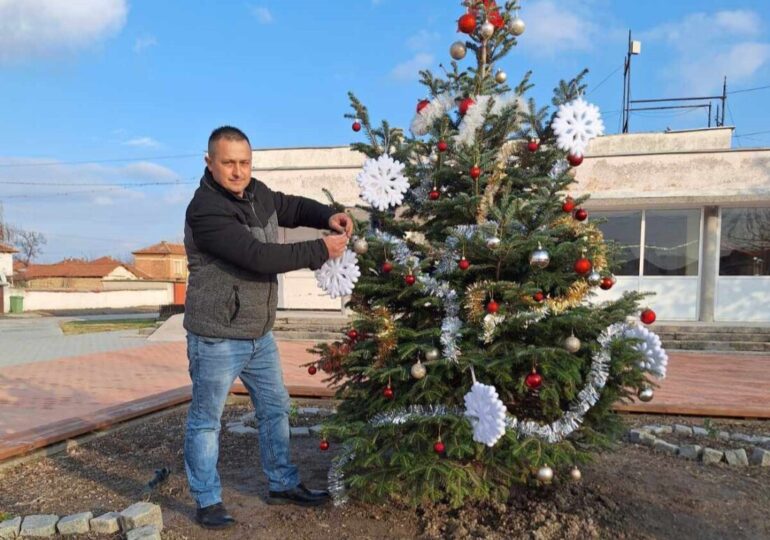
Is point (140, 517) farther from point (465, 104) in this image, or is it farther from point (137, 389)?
point (137, 389)

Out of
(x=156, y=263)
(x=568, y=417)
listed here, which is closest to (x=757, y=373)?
(x=568, y=417)

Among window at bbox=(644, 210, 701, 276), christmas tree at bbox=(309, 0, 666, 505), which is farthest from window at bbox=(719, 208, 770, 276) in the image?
christmas tree at bbox=(309, 0, 666, 505)

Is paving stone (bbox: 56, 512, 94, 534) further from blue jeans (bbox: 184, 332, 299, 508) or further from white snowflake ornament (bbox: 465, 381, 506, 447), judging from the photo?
white snowflake ornament (bbox: 465, 381, 506, 447)

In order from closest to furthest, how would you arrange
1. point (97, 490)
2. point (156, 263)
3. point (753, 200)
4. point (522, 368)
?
1. point (522, 368)
2. point (97, 490)
3. point (753, 200)
4. point (156, 263)

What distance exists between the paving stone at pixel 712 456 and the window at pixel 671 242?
31.7 ft

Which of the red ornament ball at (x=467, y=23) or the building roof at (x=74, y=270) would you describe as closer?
the red ornament ball at (x=467, y=23)

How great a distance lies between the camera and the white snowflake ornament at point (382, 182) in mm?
2549

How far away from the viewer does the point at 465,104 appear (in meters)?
2.63

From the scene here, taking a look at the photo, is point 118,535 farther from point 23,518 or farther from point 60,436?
point 60,436

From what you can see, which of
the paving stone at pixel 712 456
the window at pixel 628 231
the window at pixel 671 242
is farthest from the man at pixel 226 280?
the window at pixel 671 242

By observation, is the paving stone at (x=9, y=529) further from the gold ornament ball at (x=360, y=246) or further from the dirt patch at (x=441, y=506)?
the gold ornament ball at (x=360, y=246)

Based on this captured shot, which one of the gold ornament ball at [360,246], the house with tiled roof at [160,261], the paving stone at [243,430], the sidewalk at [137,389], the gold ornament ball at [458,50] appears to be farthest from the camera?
the house with tiled roof at [160,261]

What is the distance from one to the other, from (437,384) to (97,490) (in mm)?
2303

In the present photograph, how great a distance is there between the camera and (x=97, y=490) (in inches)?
127
